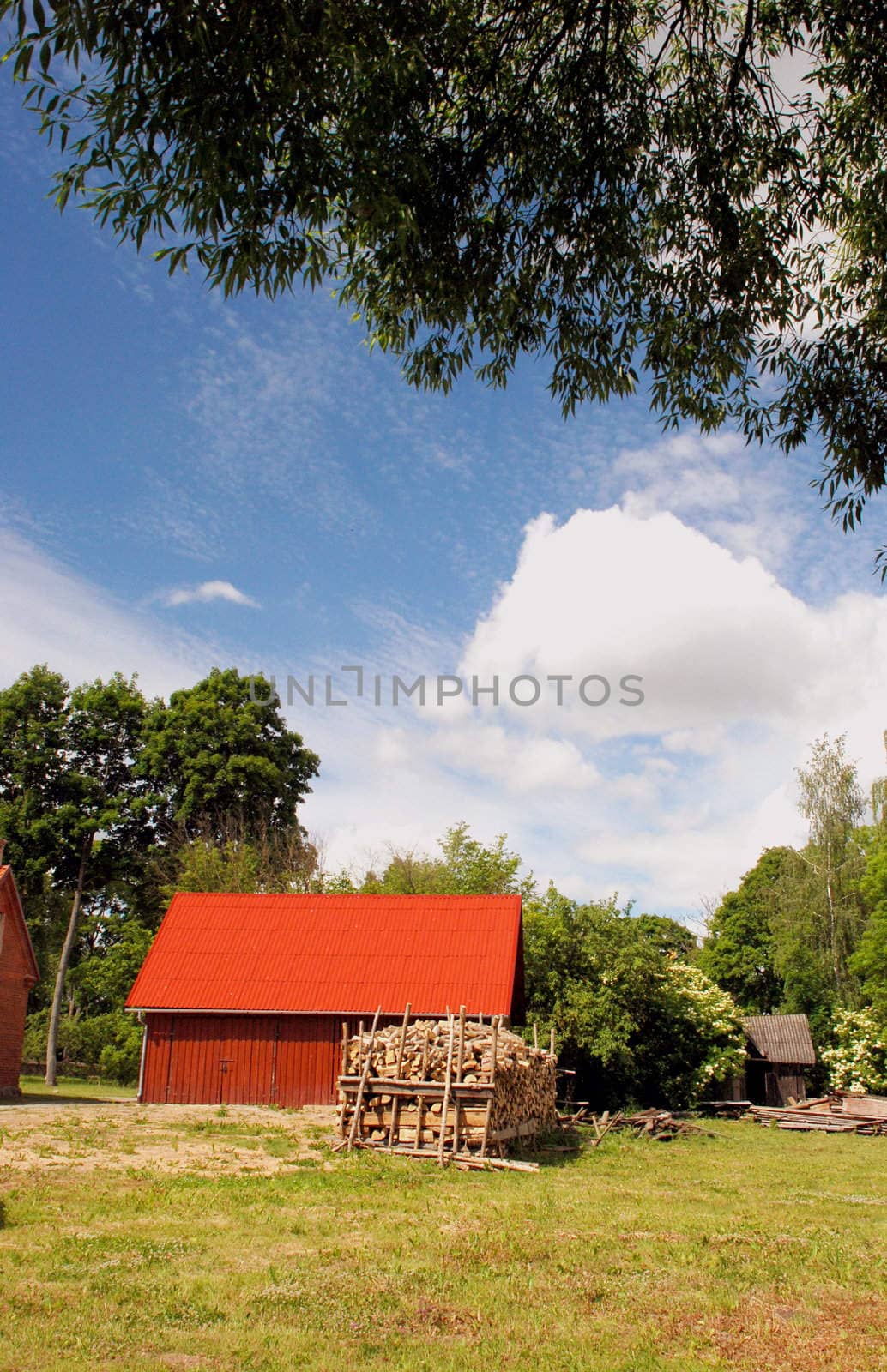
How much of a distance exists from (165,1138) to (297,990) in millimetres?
8419

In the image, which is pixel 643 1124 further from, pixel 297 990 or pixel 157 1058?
pixel 157 1058

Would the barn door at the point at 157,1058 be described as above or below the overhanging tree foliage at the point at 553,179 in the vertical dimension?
below

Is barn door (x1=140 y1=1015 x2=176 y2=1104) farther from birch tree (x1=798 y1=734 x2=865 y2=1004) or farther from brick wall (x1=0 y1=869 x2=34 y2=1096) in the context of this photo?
birch tree (x1=798 y1=734 x2=865 y2=1004)

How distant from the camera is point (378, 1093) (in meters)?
19.0

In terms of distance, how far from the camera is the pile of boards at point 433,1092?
59.8 ft

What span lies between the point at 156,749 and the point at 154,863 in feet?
17.6

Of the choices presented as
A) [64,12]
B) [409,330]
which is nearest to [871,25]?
[409,330]

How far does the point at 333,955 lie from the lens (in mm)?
28984

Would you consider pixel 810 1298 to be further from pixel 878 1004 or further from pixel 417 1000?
pixel 878 1004

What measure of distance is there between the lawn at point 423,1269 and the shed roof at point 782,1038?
2938 centimetres

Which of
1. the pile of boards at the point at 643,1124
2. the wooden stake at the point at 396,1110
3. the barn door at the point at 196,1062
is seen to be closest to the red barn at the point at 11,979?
the barn door at the point at 196,1062

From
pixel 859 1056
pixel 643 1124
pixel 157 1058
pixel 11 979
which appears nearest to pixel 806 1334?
pixel 643 1124

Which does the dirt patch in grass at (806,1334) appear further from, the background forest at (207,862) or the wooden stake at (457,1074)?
the background forest at (207,862)

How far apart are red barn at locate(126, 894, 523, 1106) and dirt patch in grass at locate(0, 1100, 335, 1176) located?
3.68 ft
